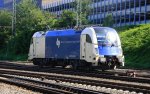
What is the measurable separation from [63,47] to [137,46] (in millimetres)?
Result: 11570

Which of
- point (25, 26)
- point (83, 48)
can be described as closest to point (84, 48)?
point (83, 48)

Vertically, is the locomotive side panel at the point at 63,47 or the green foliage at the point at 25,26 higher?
the green foliage at the point at 25,26

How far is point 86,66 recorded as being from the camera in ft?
93.6

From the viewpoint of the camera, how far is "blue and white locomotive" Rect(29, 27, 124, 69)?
27219mm

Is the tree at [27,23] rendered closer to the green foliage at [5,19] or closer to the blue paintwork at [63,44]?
the green foliage at [5,19]

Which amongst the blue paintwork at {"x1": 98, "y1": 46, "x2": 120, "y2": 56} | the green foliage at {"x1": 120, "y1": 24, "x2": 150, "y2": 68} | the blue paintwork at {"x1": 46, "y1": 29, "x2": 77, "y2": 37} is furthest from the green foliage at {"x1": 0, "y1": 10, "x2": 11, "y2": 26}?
the blue paintwork at {"x1": 98, "y1": 46, "x2": 120, "y2": 56}

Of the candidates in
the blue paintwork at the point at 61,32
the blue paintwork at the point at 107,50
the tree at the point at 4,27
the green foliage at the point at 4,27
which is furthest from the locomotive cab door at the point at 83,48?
the tree at the point at 4,27

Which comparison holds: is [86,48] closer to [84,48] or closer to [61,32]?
[84,48]

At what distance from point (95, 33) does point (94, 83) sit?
347 inches

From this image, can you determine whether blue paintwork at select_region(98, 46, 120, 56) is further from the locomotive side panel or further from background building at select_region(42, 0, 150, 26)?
background building at select_region(42, 0, 150, 26)

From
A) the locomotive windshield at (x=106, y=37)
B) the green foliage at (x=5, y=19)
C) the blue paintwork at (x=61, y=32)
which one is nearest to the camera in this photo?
the locomotive windshield at (x=106, y=37)

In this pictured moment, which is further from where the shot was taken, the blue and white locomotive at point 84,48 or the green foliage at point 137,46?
the green foliage at point 137,46

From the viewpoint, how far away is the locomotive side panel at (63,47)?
29.8 meters

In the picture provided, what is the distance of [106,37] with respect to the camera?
90.7 feet
